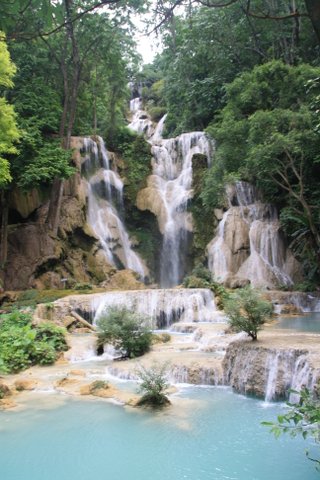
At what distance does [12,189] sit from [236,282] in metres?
11.3

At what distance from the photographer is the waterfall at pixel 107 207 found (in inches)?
985

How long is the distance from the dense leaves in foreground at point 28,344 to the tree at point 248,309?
16.4ft

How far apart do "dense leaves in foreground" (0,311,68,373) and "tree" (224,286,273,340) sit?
5.01 meters

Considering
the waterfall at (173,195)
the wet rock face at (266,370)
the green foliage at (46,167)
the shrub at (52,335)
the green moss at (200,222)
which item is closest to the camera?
the wet rock face at (266,370)

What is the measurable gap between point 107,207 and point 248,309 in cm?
1836

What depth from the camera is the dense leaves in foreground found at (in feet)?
35.5

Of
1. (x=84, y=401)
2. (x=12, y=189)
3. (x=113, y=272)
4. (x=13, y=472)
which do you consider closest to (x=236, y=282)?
(x=113, y=272)

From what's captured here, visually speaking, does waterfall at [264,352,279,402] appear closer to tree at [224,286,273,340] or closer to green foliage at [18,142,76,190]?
tree at [224,286,273,340]

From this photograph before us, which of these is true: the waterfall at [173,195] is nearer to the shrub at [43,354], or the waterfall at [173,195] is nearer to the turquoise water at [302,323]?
the turquoise water at [302,323]

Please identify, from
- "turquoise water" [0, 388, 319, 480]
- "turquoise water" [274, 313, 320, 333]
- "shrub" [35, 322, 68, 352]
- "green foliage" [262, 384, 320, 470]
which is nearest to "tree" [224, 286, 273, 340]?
"turquoise water" [0, 388, 319, 480]

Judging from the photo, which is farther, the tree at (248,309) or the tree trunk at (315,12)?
the tree at (248,309)

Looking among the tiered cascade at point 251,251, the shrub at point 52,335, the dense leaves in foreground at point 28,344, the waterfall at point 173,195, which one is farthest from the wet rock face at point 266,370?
the waterfall at point 173,195

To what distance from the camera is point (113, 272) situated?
22.9m

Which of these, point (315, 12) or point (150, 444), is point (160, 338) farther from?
point (315, 12)
